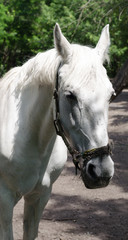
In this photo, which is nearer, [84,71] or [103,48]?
[84,71]

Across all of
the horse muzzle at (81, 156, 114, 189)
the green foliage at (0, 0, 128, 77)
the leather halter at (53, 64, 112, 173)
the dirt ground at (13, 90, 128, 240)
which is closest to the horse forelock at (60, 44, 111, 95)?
the leather halter at (53, 64, 112, 173)

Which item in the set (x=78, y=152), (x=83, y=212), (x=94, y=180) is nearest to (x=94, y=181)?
(x=94, y=180)

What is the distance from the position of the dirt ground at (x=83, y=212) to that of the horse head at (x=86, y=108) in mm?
2040

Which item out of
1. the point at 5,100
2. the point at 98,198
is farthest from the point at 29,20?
the point at 5,100

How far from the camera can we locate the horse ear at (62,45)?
2.04 metres

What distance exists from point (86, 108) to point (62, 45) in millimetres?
445

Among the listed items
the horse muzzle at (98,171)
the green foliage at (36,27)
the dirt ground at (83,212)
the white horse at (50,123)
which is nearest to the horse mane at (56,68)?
the white horse at (50,123)

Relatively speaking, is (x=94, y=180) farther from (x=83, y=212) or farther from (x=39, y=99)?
(x=83, y=212)

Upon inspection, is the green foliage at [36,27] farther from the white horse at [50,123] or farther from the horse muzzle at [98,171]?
the horse muzzle at [98,171]

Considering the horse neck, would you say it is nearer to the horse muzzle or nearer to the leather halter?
the leather halter

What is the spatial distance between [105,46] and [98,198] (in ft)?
10.6

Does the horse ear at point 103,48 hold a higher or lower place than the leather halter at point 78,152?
higher

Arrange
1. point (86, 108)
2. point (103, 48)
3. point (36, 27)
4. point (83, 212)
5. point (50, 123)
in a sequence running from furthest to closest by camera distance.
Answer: point (36, 27) < point (83, 212) < point (50, 123) < point (103, 48) < point (86, 108)

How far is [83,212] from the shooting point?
452cm
